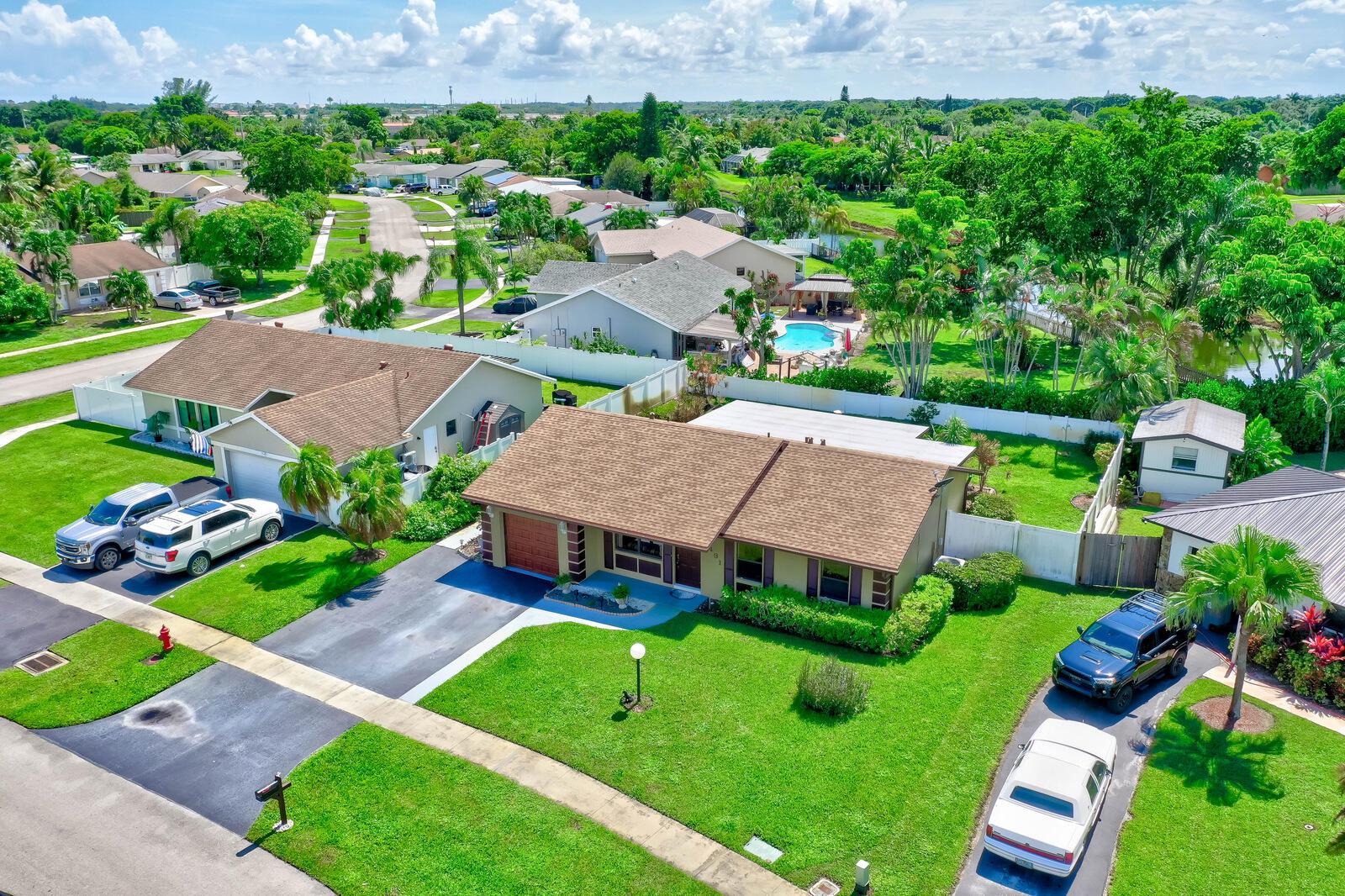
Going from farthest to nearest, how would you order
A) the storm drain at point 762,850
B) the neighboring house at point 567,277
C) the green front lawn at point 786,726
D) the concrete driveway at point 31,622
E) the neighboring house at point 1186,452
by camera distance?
the neighboring house at point 567,277, the neighboring house at point 1186,452, the concrete driveway at point 31,622, the green front lawn at point 786,726, the storm drain at point 762,850

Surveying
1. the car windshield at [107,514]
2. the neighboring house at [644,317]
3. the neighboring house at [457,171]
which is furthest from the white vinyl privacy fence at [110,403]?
the neighboring house at [457,171]

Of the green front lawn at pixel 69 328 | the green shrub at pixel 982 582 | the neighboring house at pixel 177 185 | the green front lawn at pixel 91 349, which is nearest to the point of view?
the green shrub at pixel 982 582

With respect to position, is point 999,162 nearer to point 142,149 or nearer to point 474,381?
point 474,381

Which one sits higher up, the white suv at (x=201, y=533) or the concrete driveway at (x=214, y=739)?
the white suv at (x=201, y=533)

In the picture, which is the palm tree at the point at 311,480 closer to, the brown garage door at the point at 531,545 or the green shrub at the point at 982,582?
the brown garage door at the point at 531,545

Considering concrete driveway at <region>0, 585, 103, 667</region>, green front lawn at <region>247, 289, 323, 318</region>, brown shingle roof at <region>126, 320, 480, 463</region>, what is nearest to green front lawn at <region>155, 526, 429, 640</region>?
concrete driveway at <region>0, 585, 103, 667</region>

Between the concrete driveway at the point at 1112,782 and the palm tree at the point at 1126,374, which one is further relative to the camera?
the palm tree at the point at 1126,374
